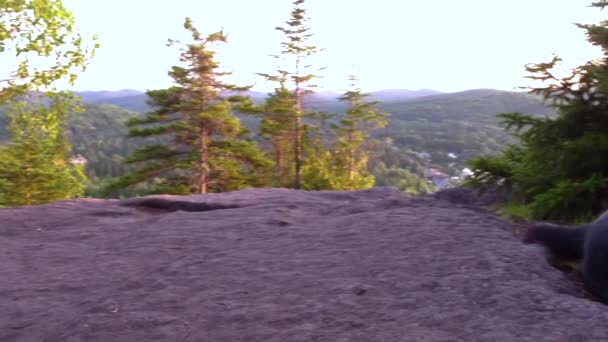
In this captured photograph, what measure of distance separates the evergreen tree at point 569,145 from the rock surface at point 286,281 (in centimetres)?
189

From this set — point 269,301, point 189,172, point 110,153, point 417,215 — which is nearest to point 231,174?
point 189,172

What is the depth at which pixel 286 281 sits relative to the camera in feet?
11.3

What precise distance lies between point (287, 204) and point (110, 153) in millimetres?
64197

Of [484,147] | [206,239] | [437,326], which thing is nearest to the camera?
[437,326]

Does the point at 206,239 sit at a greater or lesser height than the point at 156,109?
lesser

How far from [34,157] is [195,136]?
409 inches

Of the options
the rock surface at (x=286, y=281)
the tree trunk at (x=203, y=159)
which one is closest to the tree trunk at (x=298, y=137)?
the tree trunk at (x=203, y=159)

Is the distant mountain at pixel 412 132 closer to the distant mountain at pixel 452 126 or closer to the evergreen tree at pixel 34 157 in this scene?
the distant mountain at pixel 452 126

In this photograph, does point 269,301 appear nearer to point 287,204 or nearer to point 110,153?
point 287,204

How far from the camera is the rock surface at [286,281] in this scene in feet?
8.87

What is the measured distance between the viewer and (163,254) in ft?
13.9

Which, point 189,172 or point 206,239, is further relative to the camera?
point 189,172

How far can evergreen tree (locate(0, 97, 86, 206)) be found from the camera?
9.84 meters

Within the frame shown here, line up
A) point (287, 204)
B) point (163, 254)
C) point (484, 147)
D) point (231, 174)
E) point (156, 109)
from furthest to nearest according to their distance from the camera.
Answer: point (484, 147)
point (156, 109)
point (231, 174)
point (287, 204)
point (163, 254)
